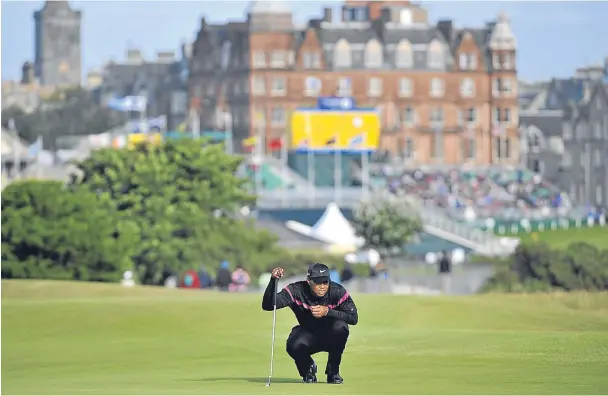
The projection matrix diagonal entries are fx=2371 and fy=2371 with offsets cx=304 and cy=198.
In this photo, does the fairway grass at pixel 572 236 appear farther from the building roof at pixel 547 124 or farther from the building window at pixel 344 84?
the building roof at pixel 547 124

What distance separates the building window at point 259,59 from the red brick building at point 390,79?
0.08 meters

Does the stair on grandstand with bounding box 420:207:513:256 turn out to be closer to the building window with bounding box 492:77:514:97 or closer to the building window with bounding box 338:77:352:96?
the building window with bounding box 338:77:352:96

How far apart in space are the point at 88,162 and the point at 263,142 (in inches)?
4030

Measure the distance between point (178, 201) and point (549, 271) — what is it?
16830 mm

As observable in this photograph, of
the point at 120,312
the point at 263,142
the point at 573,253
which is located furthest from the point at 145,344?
the point at 263,142

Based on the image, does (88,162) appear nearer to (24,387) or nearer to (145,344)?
(145,344)

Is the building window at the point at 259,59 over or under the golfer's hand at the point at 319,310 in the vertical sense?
under

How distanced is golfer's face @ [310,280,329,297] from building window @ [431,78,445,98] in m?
166

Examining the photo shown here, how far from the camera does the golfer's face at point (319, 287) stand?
20.4 m

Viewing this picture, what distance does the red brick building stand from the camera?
602 ft

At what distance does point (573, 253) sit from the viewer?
65875 millimetres

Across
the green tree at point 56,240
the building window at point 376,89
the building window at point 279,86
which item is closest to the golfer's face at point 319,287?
the green tree at point 56,240

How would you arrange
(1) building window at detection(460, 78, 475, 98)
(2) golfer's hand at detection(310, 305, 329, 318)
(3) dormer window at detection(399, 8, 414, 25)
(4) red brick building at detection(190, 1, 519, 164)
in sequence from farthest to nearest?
(3) dormer window at detection(399, 8, 414, 25), (1) building window at detection(460, 78, 475, 98), (4) red brick building at detection(190, 1, 519, 164), (2) golfer's hand at detection(310, 305, 329, 318)

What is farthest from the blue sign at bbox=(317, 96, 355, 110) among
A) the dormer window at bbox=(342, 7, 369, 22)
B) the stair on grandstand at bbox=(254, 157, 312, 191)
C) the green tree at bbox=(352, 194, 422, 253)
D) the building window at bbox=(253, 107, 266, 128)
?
the green tree at bbox=(352, 194, 422, 253)
